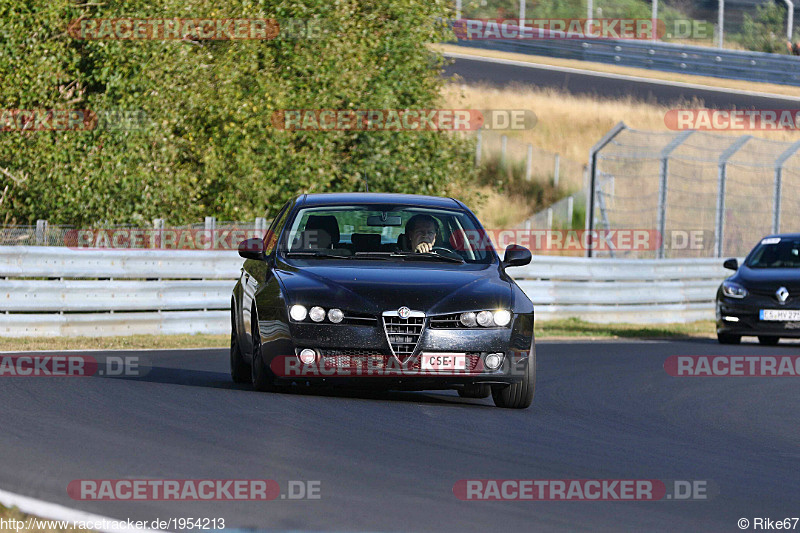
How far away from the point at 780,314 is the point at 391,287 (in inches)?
417

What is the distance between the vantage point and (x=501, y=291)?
32.7ft

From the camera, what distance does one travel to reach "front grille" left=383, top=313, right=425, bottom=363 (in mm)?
9586

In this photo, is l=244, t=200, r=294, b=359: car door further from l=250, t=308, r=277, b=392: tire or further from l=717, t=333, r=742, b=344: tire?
l=717, t=333, r=742, b=344: tire

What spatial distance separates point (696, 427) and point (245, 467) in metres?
4.02

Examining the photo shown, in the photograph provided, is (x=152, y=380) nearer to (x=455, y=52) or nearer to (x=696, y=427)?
(x=696, y=427)

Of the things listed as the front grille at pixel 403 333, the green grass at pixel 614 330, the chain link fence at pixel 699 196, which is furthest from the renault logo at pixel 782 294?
the front grille at pixel 403 333

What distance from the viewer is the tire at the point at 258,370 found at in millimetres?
10219

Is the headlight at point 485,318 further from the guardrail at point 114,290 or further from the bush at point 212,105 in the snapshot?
the bush at point 212,105

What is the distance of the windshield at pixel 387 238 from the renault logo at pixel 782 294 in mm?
9030

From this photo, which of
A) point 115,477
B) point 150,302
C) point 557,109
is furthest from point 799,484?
point 557,109

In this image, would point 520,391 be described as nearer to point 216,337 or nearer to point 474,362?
point 474,362

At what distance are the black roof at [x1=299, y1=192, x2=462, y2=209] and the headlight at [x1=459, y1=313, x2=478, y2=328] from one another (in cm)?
165

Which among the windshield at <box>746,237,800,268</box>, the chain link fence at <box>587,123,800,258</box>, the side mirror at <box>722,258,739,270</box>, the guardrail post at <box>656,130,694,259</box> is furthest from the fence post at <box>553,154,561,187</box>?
the side mirror at <box>722,258,739,270</box>

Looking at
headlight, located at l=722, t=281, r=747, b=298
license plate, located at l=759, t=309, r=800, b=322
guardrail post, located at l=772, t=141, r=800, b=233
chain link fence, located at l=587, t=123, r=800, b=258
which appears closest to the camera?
license plate, located at l=759, t=309, r=800, b=322
